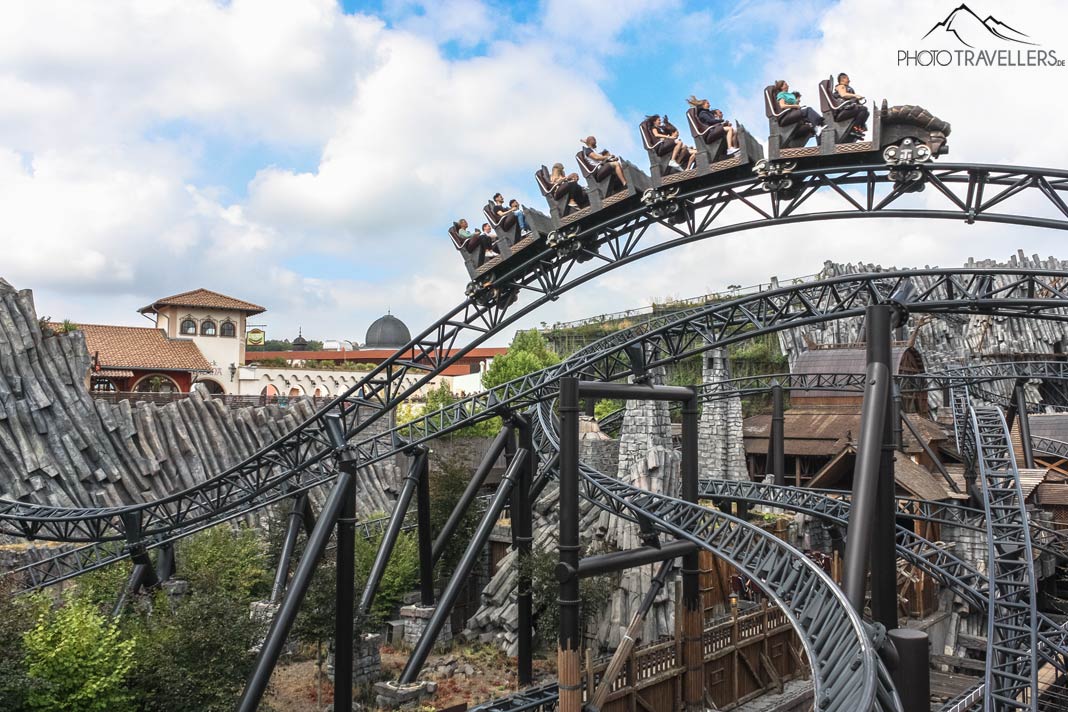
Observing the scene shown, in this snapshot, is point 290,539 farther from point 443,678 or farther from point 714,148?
point 714,148


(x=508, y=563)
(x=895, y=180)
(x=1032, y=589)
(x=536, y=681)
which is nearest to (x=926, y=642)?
(x=895, y=180)

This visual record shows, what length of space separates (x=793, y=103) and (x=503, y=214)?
4275 mm

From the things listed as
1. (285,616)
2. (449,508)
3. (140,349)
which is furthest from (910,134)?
(140,349)

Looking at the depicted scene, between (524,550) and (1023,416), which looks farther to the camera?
(1023,416)

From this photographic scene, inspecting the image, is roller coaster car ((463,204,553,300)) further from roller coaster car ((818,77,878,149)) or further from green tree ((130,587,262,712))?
green tree ((130,587,262,712))

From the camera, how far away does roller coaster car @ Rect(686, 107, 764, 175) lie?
8984mm

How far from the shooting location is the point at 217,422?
2600 cm

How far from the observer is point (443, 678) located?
52.1 feet

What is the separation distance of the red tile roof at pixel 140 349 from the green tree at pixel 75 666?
28438mm

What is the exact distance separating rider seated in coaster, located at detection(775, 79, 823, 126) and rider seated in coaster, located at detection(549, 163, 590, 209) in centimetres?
272

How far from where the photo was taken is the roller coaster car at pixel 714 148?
8.98 meters

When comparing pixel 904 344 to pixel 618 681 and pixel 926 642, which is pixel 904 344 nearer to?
pixel 618 681

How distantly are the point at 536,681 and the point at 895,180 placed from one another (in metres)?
11.5

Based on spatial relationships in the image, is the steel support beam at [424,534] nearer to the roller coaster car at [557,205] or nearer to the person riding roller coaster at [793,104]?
the roller coaster car at [557,205]
